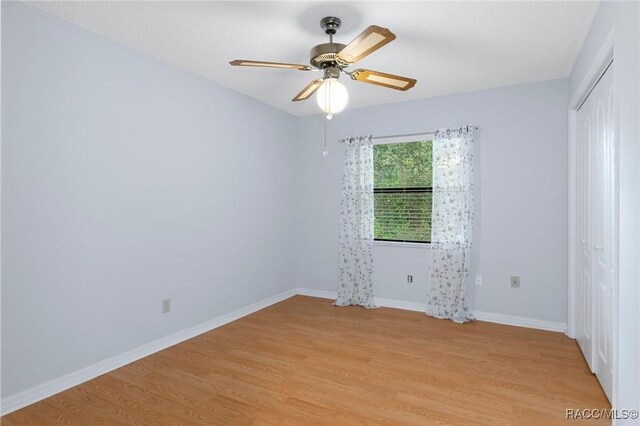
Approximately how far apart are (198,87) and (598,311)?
3.97 metres

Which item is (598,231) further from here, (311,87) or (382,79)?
(311,87)

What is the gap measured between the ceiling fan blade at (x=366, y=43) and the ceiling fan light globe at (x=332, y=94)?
0.50ft

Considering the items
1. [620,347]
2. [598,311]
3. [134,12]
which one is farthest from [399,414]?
[134,12]

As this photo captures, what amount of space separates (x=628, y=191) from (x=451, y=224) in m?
2.41

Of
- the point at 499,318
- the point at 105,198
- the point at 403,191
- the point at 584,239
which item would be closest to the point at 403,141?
the point at 403,191

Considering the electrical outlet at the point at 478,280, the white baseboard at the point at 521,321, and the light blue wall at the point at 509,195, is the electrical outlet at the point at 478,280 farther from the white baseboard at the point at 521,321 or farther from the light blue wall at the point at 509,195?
the white baseboard at the point at 521,321

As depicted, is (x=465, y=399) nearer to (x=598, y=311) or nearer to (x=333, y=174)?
(x=598, y=311)

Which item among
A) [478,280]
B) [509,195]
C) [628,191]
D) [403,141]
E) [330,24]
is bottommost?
[478,280]

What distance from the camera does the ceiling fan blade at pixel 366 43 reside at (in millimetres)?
1859

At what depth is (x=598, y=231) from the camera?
8.23ft

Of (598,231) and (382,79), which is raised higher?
(382,79)

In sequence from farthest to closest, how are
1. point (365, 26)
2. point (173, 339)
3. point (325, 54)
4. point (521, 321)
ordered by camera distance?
point (521, 321) → point (173, 339) → point (365, 26) → point (325, 54)

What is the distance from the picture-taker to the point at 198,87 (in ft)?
11.9

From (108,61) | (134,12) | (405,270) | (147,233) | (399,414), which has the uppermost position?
(134,12)
